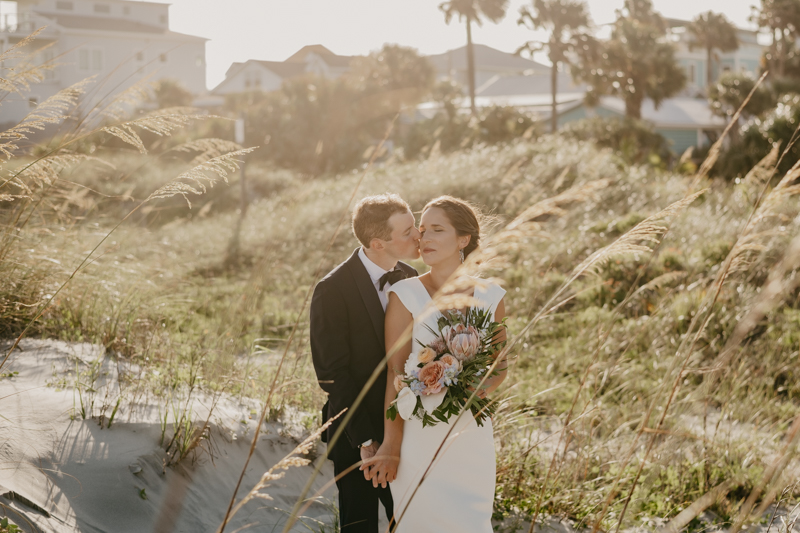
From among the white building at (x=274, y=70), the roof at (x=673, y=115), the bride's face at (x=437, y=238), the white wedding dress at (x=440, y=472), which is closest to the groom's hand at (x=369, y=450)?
the white wedding dress at (x=440, y=472)

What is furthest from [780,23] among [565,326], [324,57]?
[565,326]

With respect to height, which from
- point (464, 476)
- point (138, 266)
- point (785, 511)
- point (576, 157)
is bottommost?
point (785, 511)

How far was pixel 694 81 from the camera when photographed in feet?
170

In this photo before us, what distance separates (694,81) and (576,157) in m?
44.4

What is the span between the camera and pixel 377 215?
293 centimetres

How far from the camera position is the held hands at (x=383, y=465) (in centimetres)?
277

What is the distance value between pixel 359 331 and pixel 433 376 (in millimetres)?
529

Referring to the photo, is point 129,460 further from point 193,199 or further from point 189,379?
point 193,199

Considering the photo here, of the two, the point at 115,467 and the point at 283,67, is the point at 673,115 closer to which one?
the point at 283,67

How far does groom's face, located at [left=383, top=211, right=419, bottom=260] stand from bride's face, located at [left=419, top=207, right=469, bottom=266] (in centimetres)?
7

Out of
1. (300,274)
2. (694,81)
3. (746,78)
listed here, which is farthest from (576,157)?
(694,81)

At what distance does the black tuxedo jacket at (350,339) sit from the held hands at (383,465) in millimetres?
104

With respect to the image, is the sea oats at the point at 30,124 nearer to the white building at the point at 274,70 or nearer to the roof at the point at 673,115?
the roof at the point at 673,115

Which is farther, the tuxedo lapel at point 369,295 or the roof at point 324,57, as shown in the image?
the roof at point 324,57
